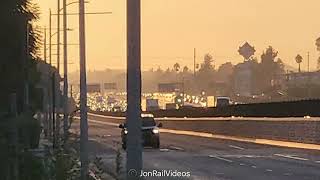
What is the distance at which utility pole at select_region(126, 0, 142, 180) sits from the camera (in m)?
10.4

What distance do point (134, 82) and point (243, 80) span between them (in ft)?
543

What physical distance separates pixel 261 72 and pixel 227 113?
414 ft

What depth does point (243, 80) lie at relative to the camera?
6895 inches

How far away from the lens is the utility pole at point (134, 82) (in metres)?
10.4

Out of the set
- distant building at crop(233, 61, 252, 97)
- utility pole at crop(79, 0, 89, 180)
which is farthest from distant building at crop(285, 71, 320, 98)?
utility pole at crop(79, 0, 89, 180)

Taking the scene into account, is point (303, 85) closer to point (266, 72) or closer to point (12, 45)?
point (266, 72)

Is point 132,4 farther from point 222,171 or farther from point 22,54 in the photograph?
point 222,171

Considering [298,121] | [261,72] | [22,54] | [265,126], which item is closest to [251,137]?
[265,126]

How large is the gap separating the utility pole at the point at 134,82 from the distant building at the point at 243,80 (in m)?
159

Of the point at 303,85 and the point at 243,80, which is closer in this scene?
the point at 303,85

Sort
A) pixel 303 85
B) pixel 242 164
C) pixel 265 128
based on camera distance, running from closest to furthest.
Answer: pixel 242 164 → pixel 265 128 → pixel 303 85

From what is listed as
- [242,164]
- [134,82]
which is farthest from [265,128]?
[134,82]

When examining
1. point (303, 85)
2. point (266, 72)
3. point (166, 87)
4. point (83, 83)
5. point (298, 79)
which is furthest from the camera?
point (266, 72)

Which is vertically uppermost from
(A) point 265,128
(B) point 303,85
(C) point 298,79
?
(C) point 298,79
